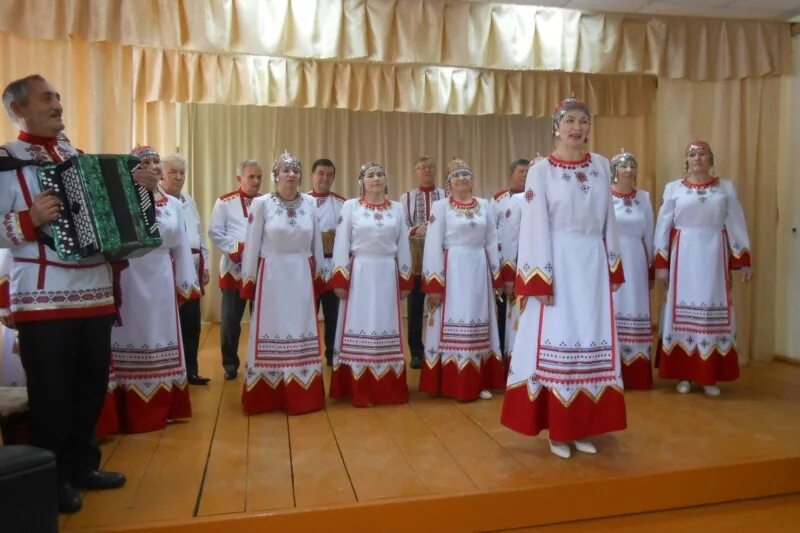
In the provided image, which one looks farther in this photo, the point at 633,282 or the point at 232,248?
the point at 232,248

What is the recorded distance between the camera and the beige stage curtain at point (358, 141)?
6605 mm

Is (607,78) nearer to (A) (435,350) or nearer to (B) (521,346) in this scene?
(A) (435,350)

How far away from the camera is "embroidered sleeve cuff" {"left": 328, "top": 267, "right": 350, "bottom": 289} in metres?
3.58

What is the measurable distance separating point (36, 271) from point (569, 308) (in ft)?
6.49

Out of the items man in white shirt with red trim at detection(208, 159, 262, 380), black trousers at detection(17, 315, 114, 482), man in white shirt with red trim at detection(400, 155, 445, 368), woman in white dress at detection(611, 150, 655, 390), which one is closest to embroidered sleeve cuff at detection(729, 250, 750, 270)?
woman in white dress at detection(611, 150, 655, 390)

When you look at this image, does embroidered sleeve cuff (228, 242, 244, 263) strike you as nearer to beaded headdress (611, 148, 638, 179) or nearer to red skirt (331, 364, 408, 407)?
red skirt (331, 364, 408, 407)

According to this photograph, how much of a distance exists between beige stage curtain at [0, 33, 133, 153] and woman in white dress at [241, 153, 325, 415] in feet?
3.12

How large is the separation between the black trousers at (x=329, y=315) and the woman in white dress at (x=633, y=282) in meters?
1.94

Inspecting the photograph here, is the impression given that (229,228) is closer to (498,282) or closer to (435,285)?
(435,285)

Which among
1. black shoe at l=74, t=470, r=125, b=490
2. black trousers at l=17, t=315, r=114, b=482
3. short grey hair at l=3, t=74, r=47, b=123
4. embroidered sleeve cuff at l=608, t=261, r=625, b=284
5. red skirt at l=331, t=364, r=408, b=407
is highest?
short grey hair at l=3, t=74, r=47, b=123

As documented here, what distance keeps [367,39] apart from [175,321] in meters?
2.22

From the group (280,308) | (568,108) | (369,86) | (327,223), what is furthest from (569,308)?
(369,86)

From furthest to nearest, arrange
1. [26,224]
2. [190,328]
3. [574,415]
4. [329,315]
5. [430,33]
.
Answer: [329,315], [430,33], [190,328], [574,415], [26,224]

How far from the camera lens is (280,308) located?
3.39m
